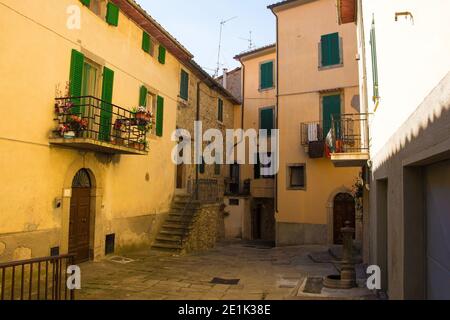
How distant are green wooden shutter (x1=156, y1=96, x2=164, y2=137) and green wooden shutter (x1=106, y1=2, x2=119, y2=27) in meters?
3.42

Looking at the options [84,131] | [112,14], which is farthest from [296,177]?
[84,131]

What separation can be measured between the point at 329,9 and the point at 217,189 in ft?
33.8

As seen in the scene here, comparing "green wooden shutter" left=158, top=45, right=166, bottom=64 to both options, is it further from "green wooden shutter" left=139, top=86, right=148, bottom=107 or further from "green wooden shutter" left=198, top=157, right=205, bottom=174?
"green wooden shutter" left=198, top=157, right=205, bottom=174

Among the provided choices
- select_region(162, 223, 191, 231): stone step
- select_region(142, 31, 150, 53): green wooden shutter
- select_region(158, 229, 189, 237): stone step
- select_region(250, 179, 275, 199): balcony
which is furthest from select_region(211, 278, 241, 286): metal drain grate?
select_region(250, 179, 275, 199): balcony

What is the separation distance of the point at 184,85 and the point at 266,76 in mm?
6931

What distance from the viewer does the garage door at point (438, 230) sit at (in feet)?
10.9

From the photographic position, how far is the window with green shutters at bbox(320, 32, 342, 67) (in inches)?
A: 662

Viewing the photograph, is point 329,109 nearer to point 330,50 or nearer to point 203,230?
point 330,50

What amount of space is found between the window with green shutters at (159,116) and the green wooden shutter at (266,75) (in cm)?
901

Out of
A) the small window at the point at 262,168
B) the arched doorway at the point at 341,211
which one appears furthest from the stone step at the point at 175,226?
the small window at the point at 262,168

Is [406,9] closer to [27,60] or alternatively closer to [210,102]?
[27,60]

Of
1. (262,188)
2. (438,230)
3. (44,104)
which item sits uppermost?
(44,104)

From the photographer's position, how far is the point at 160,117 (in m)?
13.9
